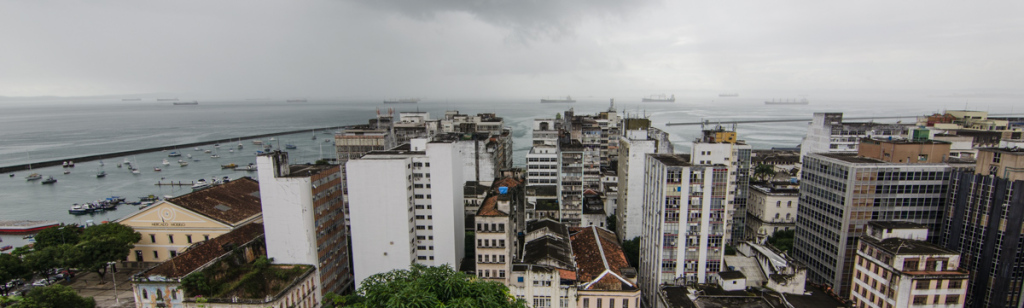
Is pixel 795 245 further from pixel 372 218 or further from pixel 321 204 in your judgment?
pixel 321 204

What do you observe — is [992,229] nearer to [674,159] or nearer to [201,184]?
[674,159]

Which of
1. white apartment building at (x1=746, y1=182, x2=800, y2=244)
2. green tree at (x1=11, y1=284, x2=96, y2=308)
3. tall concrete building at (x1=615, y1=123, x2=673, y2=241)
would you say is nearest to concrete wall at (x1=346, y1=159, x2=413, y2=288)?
green tree at (x1=11, y1=284, x2=96, y2=308)

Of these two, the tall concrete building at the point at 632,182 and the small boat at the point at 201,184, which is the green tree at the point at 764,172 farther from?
the small boat at the point at 201,184

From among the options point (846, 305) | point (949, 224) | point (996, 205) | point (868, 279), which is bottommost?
point (846, 305)

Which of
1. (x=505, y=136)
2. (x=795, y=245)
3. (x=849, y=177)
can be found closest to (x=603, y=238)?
(x=795, y=245)

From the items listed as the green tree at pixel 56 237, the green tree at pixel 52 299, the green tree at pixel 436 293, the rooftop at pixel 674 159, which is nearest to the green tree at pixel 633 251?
the rooftop at pixel 674 159

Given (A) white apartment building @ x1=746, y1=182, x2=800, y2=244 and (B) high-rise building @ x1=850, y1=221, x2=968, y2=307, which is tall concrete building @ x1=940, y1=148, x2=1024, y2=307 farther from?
(A) white apartment building @ x1=746, y1=182, x2=800, y2=244

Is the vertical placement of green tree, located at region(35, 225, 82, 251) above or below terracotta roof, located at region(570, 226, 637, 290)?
above
